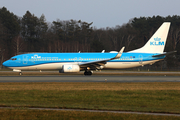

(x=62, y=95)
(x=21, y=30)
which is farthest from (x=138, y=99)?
(x=21, y=30)

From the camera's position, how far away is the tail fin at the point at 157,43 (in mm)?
39344

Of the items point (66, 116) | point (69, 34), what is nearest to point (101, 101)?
point (66, 116)

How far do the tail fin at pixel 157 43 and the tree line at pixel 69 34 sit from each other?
37050 millimetres

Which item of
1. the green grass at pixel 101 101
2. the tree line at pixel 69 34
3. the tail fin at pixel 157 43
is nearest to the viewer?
the green grass at pixel 101 101

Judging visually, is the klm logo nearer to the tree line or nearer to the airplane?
the airplane

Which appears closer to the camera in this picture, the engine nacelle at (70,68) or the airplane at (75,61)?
the engine nacelle at (70,68)

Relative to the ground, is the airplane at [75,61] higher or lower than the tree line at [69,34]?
lower

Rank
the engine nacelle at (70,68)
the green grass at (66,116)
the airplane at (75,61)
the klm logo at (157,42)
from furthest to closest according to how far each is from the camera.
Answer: the klm logo at (157,42) < the airplane at (75,61) < the engine nacelle at (70,68) < the green grass at (66,116)

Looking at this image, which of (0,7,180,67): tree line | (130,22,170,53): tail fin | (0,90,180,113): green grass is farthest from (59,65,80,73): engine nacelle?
(0,7,180,67): tree line

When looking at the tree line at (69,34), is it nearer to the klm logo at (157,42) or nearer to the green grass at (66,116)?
the klm logo at (157,42)

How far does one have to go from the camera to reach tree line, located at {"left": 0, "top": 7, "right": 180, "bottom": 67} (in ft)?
272

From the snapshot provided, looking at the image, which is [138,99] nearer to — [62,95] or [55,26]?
[62,95]

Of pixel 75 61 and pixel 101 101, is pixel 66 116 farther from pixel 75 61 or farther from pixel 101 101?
pixel 75 61

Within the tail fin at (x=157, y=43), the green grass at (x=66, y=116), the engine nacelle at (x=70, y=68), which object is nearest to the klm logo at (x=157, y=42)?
the tail fin at (x=157, y=43)
